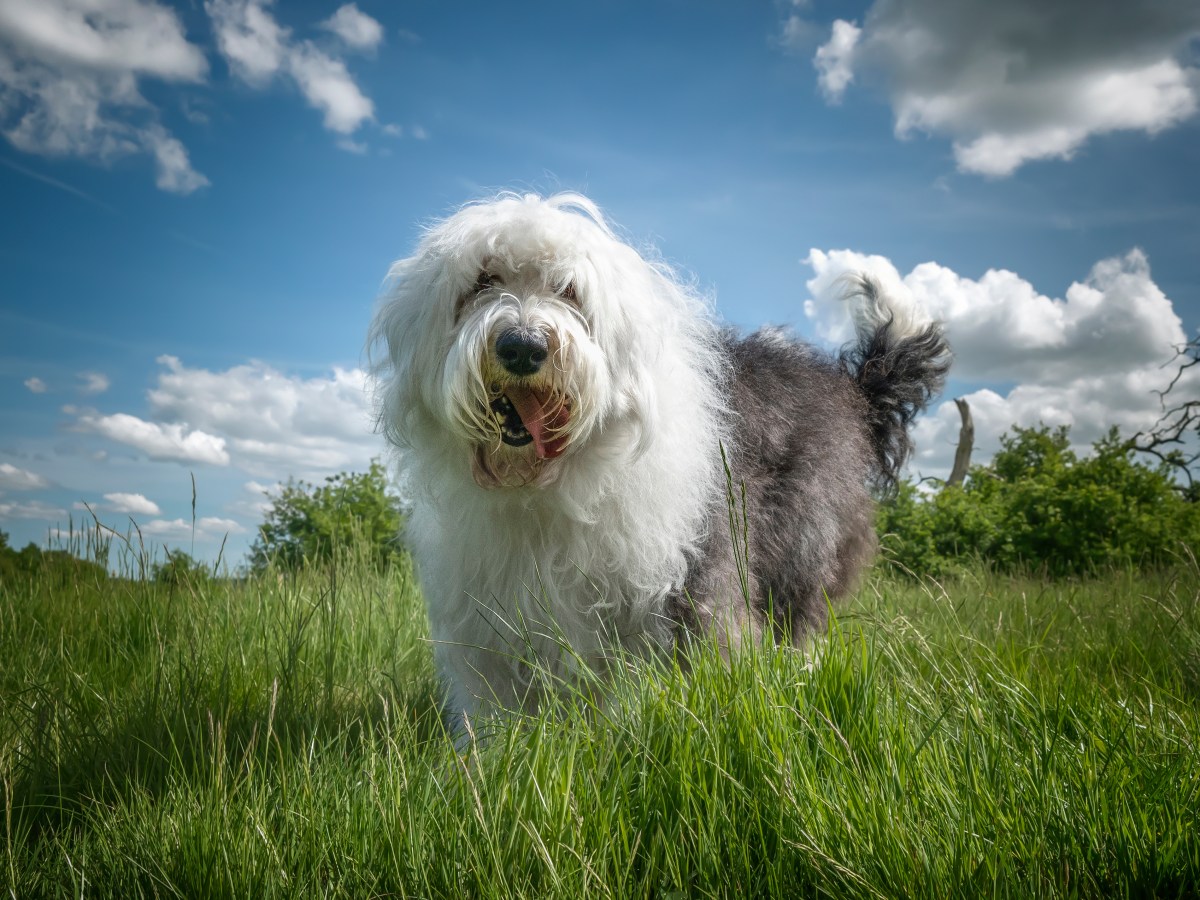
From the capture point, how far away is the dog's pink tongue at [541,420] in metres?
2.94

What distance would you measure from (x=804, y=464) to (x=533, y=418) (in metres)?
1.59

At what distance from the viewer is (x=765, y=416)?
3.96 metres

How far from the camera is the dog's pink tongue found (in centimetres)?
294

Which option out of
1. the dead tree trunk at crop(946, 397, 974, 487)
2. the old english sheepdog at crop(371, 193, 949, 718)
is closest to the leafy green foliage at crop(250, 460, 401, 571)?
the old english sheepdog at crop(371, 193, 949, 718)

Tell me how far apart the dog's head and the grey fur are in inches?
26.2

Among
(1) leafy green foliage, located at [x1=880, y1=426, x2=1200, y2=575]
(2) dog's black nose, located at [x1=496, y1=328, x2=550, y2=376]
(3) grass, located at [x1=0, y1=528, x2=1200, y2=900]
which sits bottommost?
(3) grass, located at [x1=0, y1=528, x2=1200, y2=900]

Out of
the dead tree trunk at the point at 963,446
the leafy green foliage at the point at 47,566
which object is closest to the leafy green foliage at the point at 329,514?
the leafy green foliage at the point at 47,566

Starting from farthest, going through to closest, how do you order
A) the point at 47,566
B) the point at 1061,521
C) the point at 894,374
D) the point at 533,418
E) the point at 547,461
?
1. the point at 1061,521
2. the point at 47,566
3. the point at 894,374
4. the point at 547,461
5. the point at 533,418

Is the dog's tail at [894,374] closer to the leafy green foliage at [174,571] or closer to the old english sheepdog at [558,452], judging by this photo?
the old english sheepdog at [558,452]

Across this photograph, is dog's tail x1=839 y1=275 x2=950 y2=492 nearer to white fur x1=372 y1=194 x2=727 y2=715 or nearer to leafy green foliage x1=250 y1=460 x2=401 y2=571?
white fur x1=372 y1=194 x2=727 y2=715

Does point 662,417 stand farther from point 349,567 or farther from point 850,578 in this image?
point 349,567

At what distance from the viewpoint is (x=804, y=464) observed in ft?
13.1

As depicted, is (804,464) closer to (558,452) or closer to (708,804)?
(558,452)

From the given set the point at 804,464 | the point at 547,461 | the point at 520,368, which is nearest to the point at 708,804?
the point at 547,461
